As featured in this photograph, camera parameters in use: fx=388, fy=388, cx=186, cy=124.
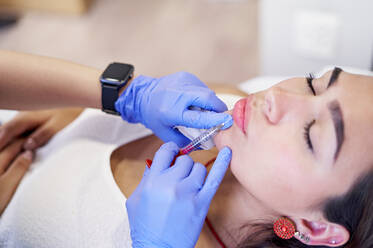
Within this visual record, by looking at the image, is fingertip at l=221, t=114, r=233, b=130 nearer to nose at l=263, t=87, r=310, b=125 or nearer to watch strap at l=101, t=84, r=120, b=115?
nose at l=263, t=87, r=310, b=125

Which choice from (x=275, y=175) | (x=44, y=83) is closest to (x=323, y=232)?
(x=275, y=175)

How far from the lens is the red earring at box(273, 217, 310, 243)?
1.01 m

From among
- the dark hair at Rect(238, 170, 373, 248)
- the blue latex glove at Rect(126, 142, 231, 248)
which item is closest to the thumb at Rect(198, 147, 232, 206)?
the blue latex glove at Rect(126, 142, 231, 248)

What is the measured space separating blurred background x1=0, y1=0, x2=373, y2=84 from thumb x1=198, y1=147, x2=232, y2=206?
105 cm

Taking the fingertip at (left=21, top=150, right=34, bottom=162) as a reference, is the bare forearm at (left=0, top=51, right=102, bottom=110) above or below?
above

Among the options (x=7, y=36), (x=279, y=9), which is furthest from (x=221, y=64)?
(x=7, y=36)

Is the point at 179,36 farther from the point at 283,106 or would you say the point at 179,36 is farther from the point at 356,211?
the point at 356,211

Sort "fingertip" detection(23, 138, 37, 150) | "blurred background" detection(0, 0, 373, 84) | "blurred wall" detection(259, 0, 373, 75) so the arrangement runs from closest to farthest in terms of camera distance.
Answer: "fingertip" detection(23, 138, 37, 150)
"blurred wall" detection(259, 0, 373, 75)
"blurred background" detection(0, 0, 373, 84)

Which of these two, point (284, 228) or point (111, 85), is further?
point (111, 85)

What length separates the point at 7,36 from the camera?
2.69 m

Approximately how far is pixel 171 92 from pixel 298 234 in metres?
0.55

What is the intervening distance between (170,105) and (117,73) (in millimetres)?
264

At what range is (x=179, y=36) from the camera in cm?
269

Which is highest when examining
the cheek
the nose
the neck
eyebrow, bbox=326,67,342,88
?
eyebrow, bbox=326,67,342,88
